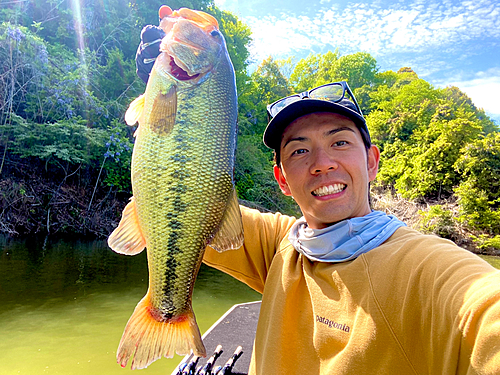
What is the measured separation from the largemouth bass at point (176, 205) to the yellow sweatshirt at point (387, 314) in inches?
12.6

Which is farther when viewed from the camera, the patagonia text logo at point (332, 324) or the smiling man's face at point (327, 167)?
the smiling man's face at point (327, 167)

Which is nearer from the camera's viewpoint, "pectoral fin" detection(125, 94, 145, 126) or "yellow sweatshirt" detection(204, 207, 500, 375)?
"yellow sweatshirt" detection(204, 207, 500, 375)

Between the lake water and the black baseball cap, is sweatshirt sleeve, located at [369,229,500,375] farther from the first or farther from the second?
the lake water

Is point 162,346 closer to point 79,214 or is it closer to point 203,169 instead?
point 203,169

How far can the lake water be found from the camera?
4.10m

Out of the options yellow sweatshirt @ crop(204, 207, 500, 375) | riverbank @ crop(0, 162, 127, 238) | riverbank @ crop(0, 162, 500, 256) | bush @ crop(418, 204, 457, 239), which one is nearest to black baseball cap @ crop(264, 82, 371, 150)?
yellow sweatshirt @ crop(204, 207, 500, 375)

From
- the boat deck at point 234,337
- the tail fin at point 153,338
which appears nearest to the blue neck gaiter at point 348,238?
the tail fin at point 153,338

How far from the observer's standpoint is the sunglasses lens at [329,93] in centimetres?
151

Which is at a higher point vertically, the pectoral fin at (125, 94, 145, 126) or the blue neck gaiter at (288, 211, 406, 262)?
the pectoral fin at (125, 94, 145, 126)

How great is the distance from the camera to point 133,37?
54.6 ft

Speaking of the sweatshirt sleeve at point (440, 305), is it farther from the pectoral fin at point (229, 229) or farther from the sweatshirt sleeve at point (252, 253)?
Result: the sweatshirt sleeve at point (252, 253)

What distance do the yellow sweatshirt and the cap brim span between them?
576 mm

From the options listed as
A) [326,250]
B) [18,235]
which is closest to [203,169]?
[326,250]

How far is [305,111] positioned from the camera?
4.82 feet
